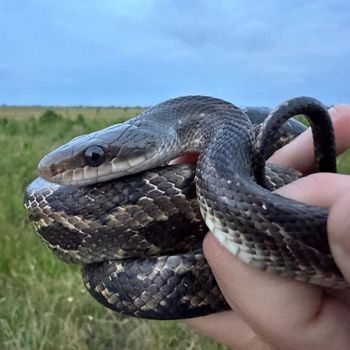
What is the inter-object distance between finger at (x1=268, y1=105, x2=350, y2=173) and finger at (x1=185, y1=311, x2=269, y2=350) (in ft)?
2.09

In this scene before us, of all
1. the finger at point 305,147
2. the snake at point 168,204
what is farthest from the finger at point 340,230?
the finger at point 305,147

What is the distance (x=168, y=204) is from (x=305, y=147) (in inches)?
24.9

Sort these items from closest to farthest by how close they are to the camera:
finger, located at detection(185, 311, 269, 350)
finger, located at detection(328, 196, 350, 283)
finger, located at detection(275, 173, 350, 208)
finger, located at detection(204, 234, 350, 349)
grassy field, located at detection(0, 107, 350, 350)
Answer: finger, located at detection(328, 196, 350, 283)
finger, located at detection(275, 173, 350, 208)
finger, located at detection(204, 234, 350, 349)
finger, located at detection(185, 311, 269, 350)
grassy field, located at detection(0, 107, 350, 350)

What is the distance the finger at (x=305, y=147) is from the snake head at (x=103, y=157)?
1.57 feet

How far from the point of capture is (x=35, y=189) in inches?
113

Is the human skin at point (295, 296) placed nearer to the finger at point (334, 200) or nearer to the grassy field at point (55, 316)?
the finger at point (334, 200)

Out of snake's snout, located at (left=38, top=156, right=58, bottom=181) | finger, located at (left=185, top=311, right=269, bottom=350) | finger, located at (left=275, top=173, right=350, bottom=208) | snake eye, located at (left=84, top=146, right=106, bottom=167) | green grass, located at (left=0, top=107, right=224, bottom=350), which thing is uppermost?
snake eye, located at (left=84, top=146, right=106, bottom=167)

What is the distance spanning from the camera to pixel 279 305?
236cm

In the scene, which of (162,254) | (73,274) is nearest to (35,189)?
(162,254)

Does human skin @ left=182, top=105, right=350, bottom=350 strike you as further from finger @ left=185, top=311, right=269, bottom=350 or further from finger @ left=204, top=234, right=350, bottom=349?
finger @ left=185, top=311, right=269, bottom=350

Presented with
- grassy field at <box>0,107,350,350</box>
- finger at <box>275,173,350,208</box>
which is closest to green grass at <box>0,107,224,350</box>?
grassy field at <box>0,107,350,350</box>

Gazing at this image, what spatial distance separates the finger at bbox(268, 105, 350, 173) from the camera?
2.85 metres

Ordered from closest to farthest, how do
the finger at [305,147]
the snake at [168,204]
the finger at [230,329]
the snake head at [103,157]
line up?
the snake at [168,204] → the snake head at [103,157] → the finger at [305,147] → the finger at [230,329]

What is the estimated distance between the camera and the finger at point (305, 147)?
2.85 meters
